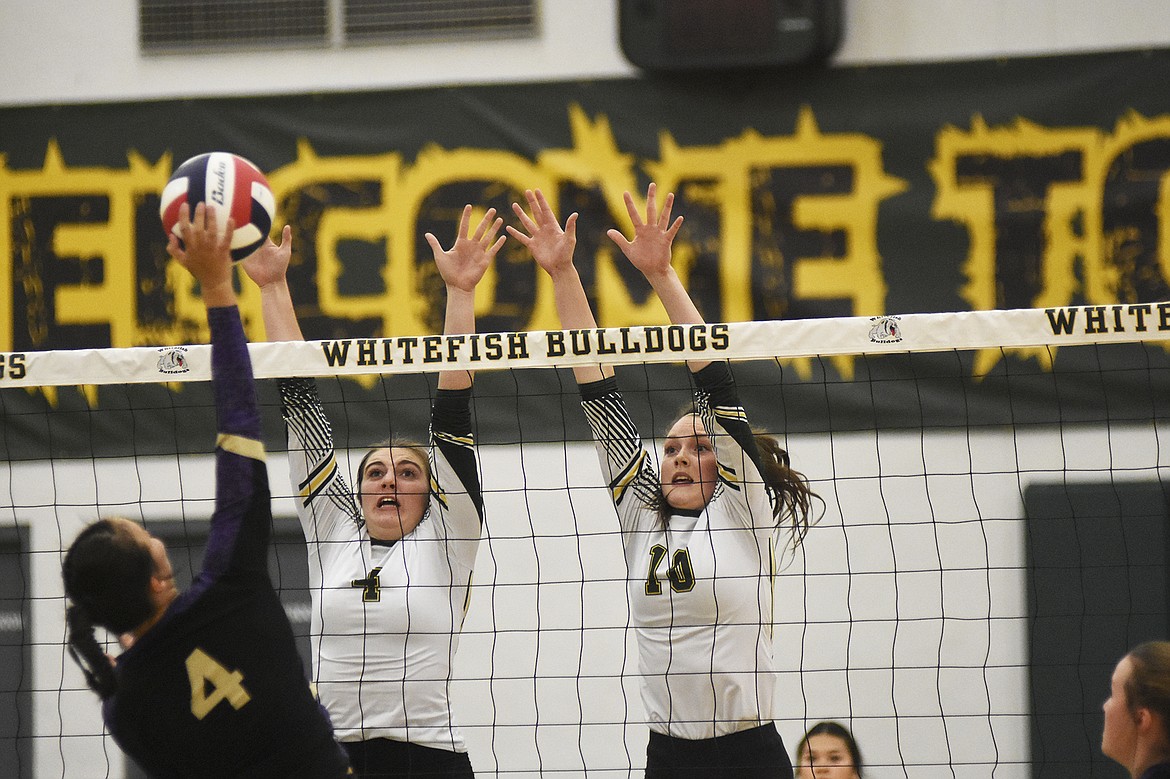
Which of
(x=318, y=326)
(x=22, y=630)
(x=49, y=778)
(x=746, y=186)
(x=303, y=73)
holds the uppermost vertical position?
(x=303, y=73)

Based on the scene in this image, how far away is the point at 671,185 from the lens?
625cm

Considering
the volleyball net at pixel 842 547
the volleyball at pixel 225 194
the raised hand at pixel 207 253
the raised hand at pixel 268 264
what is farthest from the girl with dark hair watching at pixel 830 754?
the raised hand at pixel 207 253

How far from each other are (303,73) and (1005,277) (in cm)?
380

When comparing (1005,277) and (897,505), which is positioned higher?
(1005,277)

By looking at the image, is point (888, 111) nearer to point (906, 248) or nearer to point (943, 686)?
point (906, 248)

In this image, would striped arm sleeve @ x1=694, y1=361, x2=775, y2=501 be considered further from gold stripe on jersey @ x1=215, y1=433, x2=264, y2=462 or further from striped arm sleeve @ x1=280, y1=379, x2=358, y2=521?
gold stripe on jersey @ x1=215, y1=433, x2=264, y2=462

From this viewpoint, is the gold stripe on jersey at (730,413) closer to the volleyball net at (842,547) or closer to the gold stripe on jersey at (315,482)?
the gold stripe on jersey at (315,482)

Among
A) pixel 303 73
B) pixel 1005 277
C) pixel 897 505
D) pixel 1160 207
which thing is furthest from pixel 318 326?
pixel 1160 207

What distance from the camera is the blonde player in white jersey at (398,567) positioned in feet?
12.2

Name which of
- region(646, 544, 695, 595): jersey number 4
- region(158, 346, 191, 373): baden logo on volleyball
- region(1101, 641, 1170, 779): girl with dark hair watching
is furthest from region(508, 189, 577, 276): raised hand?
region(1101, 641, 1170, 779): girl with dark hair watching

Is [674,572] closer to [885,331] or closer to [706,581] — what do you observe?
[706,581]

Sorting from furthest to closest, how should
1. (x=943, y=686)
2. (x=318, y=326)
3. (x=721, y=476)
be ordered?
(x=318, y=326), (x=943, y=686), (x=721, y=476)

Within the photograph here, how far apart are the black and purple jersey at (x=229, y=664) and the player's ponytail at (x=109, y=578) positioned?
0.06 meters

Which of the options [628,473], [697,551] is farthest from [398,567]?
[697,551]
